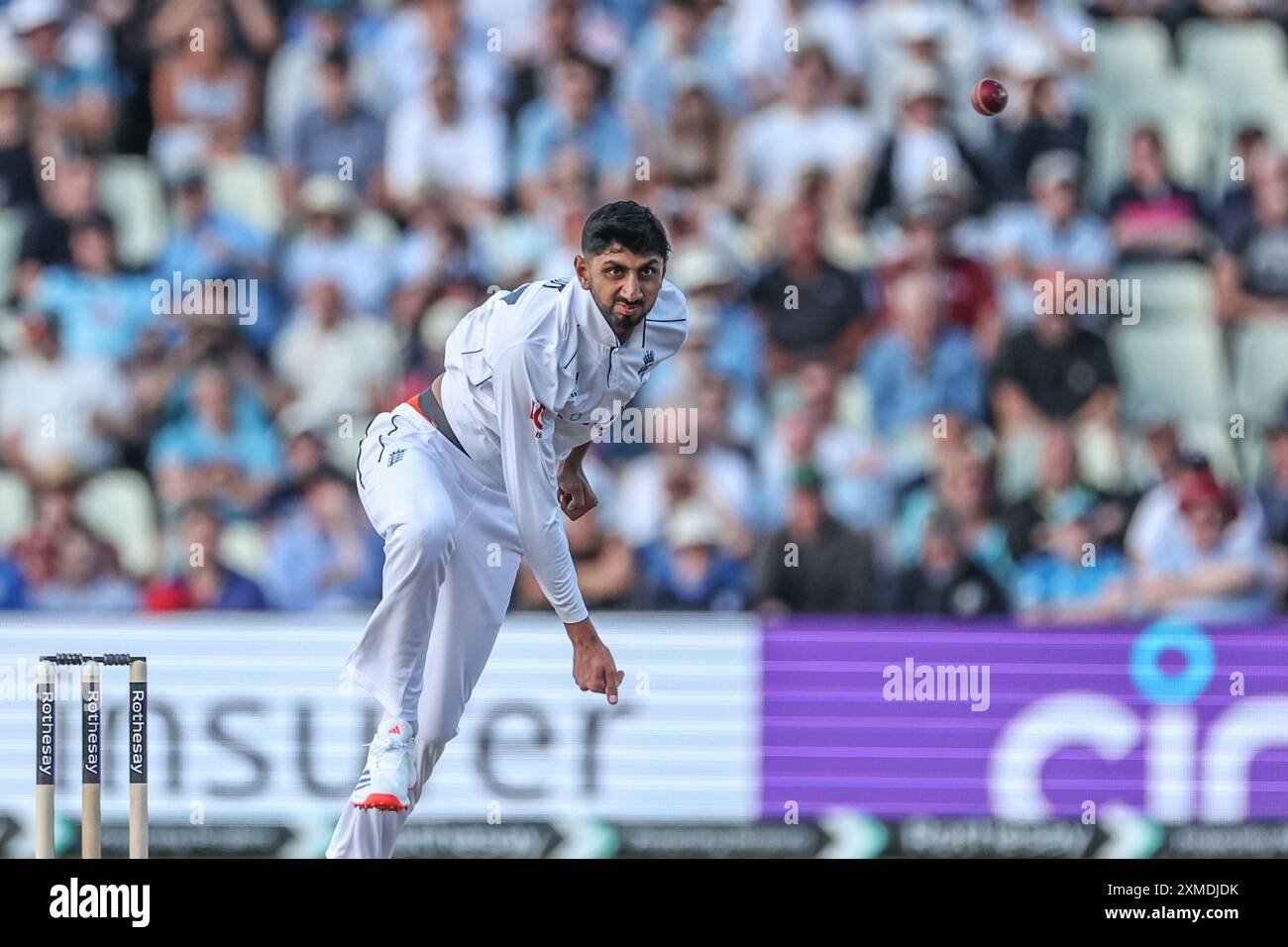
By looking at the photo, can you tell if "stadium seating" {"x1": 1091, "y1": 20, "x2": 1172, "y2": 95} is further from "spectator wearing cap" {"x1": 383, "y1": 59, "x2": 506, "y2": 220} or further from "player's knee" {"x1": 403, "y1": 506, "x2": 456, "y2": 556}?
"player's knee" {"x1": 403, "y1": 506, "x2": 456, "y2": 556}

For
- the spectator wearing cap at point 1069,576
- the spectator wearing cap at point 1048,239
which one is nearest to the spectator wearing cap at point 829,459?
the spectator wearing cap at point 1069,576

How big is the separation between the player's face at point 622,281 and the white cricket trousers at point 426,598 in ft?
2.60

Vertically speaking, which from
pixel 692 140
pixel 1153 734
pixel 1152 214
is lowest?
pixel 1153 734

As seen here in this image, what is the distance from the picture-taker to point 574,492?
7.73 meters

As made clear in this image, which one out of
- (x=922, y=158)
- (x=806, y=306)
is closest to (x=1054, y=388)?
(x=806, y=306)

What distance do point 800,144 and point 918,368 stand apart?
1.41 m

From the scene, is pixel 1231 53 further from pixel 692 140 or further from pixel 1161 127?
pixel 692 140

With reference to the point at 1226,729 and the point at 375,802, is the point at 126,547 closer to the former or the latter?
the point at 375,802

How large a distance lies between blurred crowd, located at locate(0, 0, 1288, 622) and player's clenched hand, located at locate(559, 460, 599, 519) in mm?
2271

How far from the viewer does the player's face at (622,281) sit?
6914mm

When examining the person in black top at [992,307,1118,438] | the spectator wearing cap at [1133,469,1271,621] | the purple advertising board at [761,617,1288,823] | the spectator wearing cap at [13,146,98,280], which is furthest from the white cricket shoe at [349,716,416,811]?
the spectator wearing cap at [13,146,98,280]

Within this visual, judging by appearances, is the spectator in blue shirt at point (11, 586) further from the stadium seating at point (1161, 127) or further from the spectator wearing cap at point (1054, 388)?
the stadium seating at point (1161, 127)

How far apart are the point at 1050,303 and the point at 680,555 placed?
2252mm
